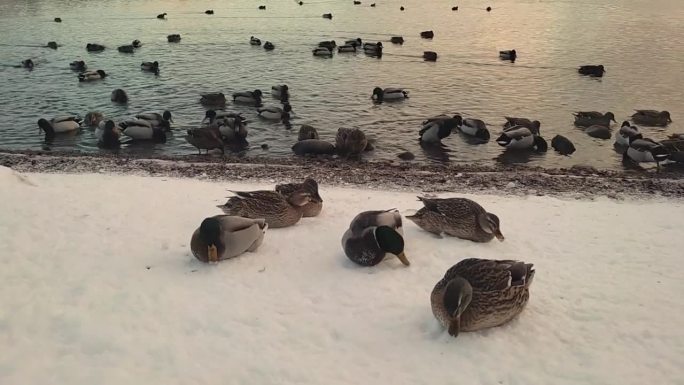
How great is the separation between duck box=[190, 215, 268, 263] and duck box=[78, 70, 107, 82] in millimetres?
16132

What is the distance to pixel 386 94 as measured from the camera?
17.6 m

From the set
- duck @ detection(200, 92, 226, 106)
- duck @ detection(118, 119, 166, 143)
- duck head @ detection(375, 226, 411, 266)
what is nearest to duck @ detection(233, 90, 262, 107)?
duck @ detection(200, 92, 226, 106)

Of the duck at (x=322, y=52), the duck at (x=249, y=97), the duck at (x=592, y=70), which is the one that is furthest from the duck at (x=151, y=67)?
the duck at (x=592, y=70)

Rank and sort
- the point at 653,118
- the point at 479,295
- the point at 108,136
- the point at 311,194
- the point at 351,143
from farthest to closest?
the point at 653,118, the point at 108,136, the point at 351,143, the point at 311,194, the point at 479,295

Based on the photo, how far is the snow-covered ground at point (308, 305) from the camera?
4277 mm

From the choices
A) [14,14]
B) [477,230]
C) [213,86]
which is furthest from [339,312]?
[14,14]

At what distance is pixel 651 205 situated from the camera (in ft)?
27.6

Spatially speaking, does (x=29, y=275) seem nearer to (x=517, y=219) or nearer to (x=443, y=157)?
(x=517, y=219)

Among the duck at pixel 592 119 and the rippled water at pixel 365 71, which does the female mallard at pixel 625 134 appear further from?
the duck at pixel 592 119

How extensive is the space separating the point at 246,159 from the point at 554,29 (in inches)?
1022

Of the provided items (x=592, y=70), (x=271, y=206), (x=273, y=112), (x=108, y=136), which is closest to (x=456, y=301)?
(x=271, y=206)

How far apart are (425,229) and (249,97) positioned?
37.9ft

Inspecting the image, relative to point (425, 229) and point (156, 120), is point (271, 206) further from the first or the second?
point (156, 120)

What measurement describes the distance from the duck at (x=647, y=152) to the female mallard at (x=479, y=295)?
356 inches
